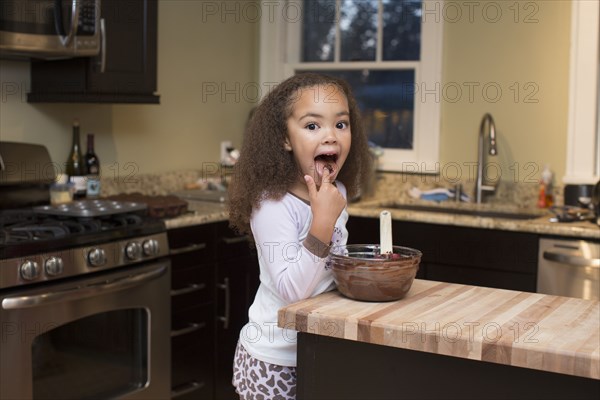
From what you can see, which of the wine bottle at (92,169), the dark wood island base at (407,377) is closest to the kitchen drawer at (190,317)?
the wine bottle at (92,169)

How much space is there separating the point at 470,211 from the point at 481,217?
0.27m

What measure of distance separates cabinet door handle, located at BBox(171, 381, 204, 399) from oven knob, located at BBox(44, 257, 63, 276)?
0.86 metres

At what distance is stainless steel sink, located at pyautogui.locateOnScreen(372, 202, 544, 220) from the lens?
3672mm

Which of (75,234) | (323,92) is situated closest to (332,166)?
(323,92)

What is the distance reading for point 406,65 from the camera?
409 centimetres

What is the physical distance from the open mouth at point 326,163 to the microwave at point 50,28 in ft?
5.41

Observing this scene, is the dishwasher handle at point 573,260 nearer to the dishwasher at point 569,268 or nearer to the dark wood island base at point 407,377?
the dishwasher at point 569,268

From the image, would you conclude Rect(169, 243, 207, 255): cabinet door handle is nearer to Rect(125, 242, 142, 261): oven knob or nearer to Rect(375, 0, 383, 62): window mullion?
Rect(125, 242, 142, 261): oven knob

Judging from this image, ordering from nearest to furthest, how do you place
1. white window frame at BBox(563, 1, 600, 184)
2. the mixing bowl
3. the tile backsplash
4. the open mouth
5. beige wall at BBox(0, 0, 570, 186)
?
1. the mixing bowl
2. the open mouth
3. white window frame at BBox(563, 1, 600, 184)
4. beige wall at BBox(0, 0, 570, 186)
5. the tile backsplash

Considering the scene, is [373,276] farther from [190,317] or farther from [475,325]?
[190,317]

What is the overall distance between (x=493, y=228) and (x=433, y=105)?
96 centimetres

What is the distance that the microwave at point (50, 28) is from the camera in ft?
9.14

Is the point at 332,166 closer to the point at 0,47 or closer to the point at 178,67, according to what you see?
the point at 0,47

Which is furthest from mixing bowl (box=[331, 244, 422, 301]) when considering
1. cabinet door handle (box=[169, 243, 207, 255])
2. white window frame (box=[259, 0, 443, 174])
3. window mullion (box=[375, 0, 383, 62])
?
window mullion (box=[375, 0, 383, 62])
